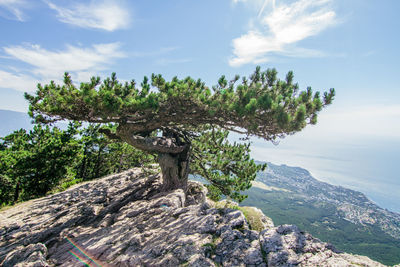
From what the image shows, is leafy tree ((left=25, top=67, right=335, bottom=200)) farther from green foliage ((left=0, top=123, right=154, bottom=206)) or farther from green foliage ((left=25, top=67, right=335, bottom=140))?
green foliage ((left=0, top=123, right=154, bottom=206))

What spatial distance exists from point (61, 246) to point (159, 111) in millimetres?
8329

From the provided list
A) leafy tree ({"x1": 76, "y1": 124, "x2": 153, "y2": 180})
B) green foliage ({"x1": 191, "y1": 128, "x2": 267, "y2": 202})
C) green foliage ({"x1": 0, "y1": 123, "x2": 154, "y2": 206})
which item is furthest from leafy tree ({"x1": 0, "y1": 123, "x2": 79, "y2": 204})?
green foliage ({"x1": 191, "y1": 128, "x2": 267, "y2": 202})

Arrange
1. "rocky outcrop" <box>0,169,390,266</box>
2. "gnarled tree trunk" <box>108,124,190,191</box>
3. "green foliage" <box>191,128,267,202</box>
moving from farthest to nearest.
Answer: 1. "green foliage" <box>191,128,267,202</box>
2. "gnarled tree trunk" <box>108,124,190,191</box>
3. "rocky outcrop" <box>0,169,390,266</box>

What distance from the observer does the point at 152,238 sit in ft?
27.4

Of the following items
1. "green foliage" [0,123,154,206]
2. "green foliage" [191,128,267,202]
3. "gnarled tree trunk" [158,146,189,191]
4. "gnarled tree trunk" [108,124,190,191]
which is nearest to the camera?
"gnarled tree trunk" [108,124,190,191]

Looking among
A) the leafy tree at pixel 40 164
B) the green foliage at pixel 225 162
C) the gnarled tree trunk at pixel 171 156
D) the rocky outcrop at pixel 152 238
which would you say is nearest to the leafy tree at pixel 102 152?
the leafy tree at pixel 40 164

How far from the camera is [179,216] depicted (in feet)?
31.6

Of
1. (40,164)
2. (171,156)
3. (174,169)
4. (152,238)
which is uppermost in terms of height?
(171,156)

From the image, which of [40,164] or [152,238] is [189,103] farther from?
[40,164]

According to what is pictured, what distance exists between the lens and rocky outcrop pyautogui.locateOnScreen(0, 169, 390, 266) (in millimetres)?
6266

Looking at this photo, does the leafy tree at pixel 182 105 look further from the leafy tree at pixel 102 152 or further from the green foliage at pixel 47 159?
the leafy tree at pixel 102 152

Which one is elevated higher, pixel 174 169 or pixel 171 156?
pixel 171 156

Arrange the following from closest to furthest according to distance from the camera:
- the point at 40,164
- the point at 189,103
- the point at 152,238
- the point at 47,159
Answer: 1. the point at 152,238
2. the point at 189,103
3. the point at 40,164
4. the point at 47,159

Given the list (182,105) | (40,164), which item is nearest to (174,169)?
(182,105)
